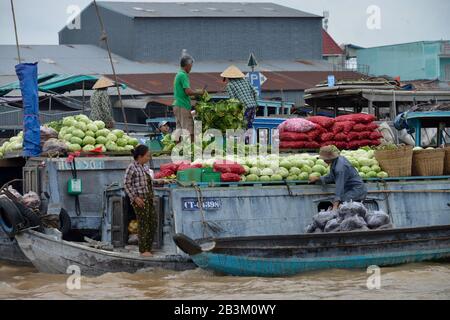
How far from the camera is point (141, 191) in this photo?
1100 cm

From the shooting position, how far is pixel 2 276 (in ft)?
40.2

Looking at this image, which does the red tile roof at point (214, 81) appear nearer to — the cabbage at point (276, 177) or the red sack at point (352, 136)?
the red sack at point (352, 136)

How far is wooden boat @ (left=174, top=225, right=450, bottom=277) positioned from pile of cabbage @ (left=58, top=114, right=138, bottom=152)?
3.00 meters

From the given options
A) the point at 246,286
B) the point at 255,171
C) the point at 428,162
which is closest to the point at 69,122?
the point at 255,171

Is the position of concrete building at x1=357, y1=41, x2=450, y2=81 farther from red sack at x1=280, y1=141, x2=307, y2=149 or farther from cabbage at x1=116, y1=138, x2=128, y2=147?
cabbage at x1=116, y1=138, x2=128, y2=147

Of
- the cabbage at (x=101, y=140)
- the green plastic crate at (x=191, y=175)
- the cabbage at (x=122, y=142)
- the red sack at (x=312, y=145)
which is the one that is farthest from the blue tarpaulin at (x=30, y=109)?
the red sack at (x=312, y=145)

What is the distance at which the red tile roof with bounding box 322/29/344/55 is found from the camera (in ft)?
165

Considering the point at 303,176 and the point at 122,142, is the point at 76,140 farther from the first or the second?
the point at 303,176

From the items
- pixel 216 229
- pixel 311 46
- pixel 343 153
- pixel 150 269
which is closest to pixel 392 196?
pixel 343 153

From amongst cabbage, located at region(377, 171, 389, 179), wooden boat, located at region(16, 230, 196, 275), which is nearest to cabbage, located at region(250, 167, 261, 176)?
wooden boat, located at region(16, 230, 196, 275)

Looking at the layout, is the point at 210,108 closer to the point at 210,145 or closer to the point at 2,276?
the point at 210,145

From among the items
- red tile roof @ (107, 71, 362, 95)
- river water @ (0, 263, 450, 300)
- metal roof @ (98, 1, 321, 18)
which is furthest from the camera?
metal roof @ (98, 1, 321, 18)

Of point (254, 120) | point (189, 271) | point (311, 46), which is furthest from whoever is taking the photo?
point (311, 46)
